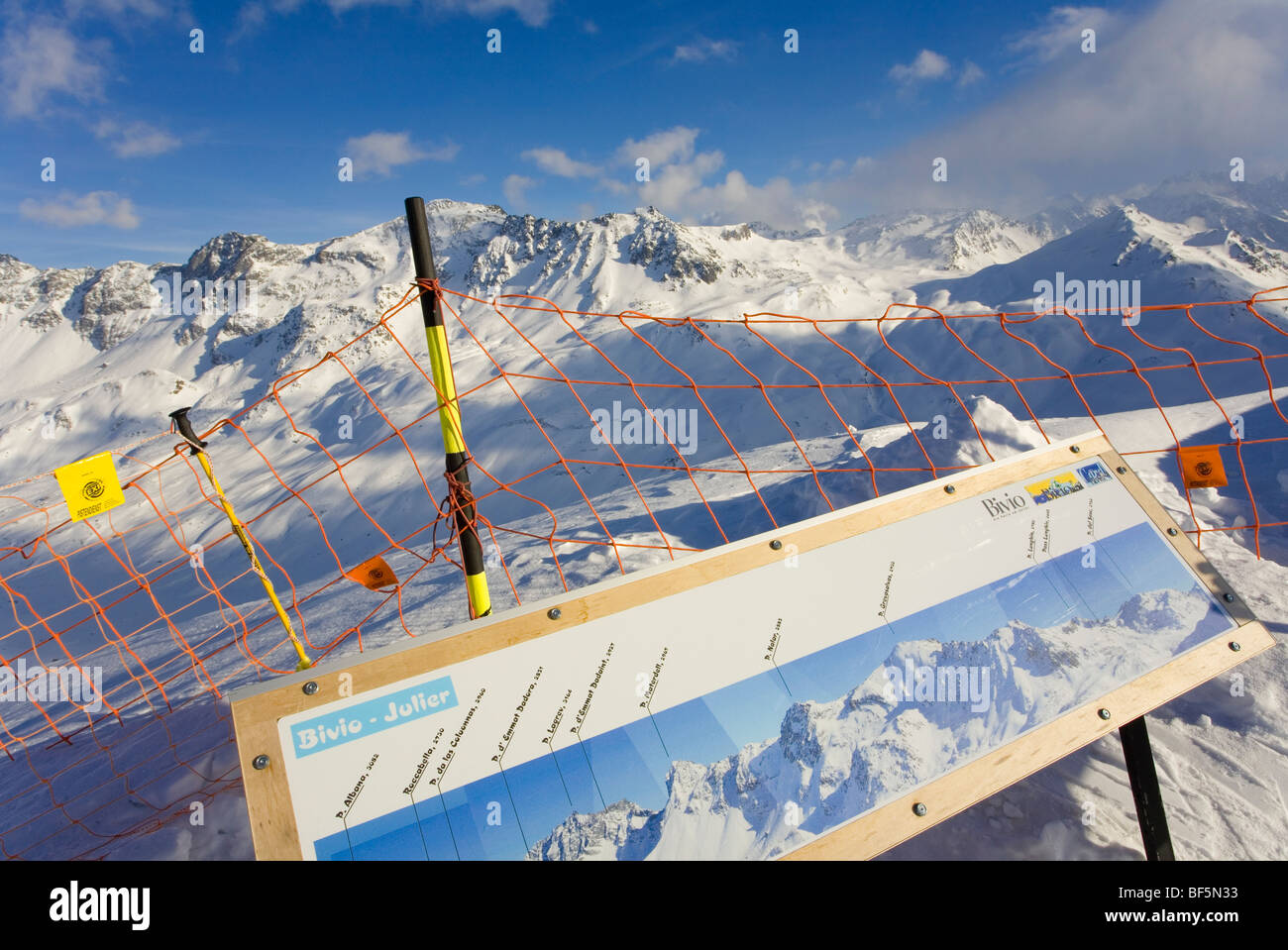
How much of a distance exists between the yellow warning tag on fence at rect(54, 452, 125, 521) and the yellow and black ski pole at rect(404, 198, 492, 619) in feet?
5.93

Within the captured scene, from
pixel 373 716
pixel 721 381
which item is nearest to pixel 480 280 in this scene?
pixel 721 381

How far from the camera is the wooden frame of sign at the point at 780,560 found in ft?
5.44

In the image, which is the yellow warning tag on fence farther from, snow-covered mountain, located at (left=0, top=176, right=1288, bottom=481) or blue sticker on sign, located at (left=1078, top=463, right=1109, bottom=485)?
snow-covered mountain, located at (left=0, top=176, right=1288, bottom=481)

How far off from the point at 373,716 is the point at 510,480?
4240cm

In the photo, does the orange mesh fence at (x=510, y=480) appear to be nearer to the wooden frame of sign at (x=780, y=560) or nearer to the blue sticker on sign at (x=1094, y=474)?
the wooden frame of sign at (x=780, y=560)

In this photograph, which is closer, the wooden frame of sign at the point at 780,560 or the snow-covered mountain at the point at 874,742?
the wooden frame of sign at the point at 780,560

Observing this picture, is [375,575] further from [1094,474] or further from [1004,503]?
[1094,474]

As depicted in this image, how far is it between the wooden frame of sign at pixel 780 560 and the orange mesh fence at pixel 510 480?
27cm

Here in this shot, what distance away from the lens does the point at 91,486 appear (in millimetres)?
2904

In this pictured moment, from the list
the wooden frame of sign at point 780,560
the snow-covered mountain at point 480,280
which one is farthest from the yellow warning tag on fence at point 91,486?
the snow-covered mountain at point 480,280

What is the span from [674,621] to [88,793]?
501 cm

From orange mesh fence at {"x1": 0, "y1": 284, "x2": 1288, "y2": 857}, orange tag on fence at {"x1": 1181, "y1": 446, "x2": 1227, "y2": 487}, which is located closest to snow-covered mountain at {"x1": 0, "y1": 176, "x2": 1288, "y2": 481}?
orange mesh fence at {"x1": 0, "y1": 284, "x2": 1288, "y2": 857}
